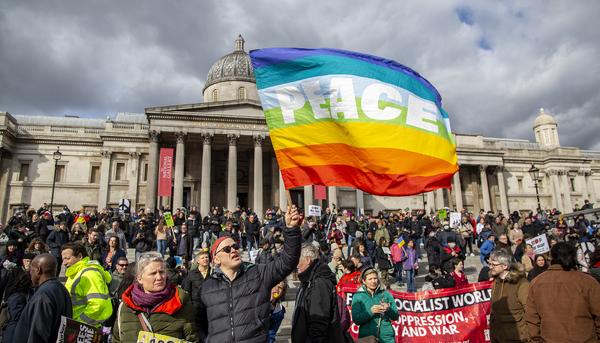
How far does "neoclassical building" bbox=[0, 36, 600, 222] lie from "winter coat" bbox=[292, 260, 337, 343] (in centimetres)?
2556

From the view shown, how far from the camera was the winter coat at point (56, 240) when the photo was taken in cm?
1051

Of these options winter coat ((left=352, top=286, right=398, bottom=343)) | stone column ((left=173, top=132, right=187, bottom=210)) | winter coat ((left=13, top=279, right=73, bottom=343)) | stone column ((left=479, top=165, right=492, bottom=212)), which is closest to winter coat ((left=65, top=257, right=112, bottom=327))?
winter coat ((left=13, top=279, right=73, bottom=343))

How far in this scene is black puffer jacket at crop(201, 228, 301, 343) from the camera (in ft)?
10.1

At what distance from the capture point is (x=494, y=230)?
15016 millimetres

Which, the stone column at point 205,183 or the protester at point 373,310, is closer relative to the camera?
the protester at point 373,310

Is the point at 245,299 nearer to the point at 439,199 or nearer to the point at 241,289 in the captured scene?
the point at 241,289

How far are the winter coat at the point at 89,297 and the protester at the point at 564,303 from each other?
4.55 m

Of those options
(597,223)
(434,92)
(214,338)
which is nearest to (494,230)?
(597,223)

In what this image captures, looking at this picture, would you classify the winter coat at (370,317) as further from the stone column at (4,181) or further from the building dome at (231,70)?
the stone column at (4,181)

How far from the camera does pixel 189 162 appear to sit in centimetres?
3375

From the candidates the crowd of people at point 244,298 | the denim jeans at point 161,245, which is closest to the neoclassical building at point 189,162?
the denim jeans at point 161,245

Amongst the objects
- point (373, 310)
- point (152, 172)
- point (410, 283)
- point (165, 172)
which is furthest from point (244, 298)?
point (152, 172)

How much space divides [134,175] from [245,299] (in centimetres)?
3324

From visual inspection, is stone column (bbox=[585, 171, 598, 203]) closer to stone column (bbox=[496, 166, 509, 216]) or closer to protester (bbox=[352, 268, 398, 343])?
stone column (bbox=[496, 166, 509, 216])
